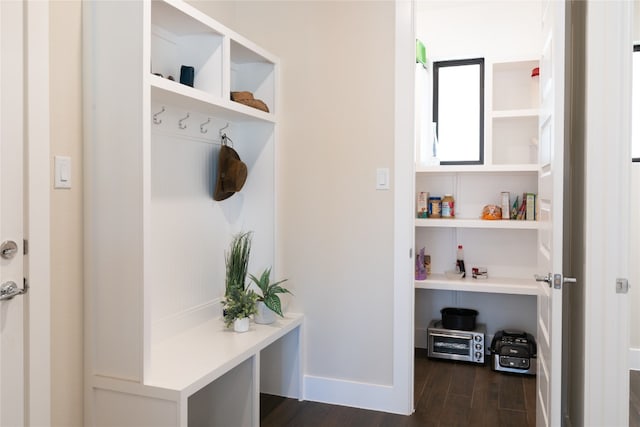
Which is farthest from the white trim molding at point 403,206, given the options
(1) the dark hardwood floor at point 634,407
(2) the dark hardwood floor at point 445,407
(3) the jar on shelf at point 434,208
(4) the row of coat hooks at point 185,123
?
(3) the jar on shelf at point 434,208

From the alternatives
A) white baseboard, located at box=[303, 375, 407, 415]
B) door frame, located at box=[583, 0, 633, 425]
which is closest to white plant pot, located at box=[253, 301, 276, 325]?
white baseboard, located at box=[303, 375, 407, 415]

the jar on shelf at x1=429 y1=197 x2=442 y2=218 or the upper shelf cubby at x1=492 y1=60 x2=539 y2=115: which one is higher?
the upper shelf cubby at x1=492 y1=60 x2=539 y2=115

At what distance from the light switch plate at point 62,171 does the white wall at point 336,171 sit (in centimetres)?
121

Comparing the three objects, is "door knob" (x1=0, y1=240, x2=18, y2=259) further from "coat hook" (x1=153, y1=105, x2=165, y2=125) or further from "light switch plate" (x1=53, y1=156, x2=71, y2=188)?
"coat hook" (x1=153, y1=105, x2=165, y2=125)

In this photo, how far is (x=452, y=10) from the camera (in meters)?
3.89

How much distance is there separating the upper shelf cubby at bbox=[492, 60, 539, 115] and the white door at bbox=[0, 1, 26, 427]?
296cm

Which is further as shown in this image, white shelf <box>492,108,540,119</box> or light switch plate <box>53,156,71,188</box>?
white shelf <box>492,108,540,119</box>

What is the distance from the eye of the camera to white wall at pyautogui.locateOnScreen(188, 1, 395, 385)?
9.27 ft

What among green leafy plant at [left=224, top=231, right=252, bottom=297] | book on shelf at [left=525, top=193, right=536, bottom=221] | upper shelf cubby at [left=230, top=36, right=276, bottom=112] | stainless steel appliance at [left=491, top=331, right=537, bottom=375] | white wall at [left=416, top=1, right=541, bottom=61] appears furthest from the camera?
white wall at [left=416, top=1, right=541, bottom=61]

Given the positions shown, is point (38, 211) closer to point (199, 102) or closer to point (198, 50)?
point (199, 102)

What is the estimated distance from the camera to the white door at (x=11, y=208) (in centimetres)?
169

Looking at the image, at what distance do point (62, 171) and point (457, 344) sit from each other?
2.81 metres

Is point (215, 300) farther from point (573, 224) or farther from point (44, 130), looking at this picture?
point (573, 224)

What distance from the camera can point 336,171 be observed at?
9.56 feet
